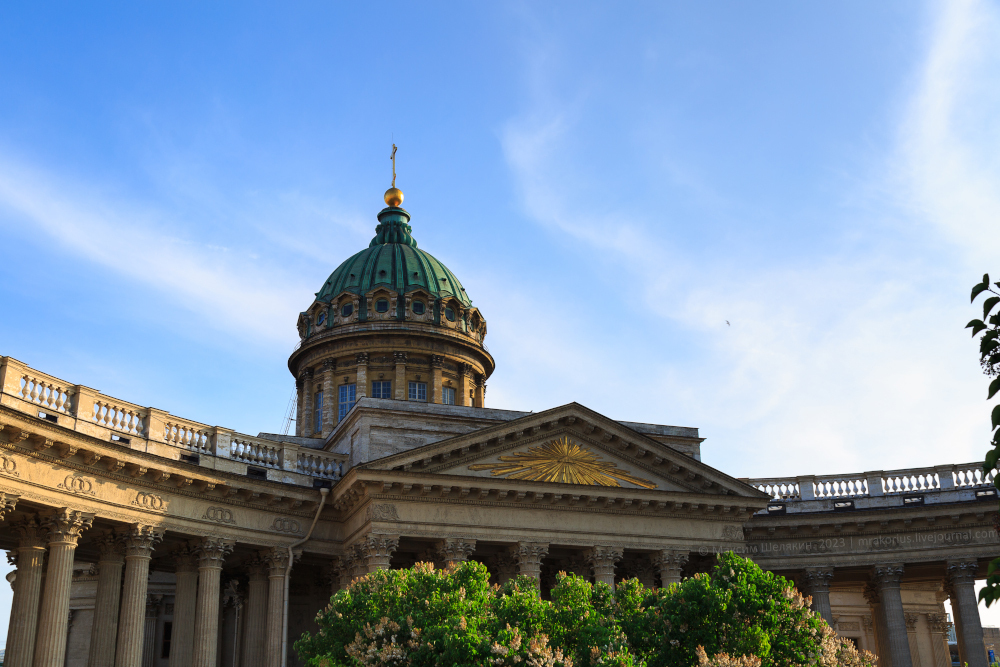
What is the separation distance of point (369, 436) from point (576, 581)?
14804 millimetres

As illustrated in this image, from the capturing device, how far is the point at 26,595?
26.7 meters

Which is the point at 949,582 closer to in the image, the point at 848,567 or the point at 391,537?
the point at 848,567

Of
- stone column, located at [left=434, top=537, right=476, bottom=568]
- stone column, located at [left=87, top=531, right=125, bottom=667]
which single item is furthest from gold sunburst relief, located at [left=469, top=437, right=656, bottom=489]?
stone column, located at [left=87, top=531, right=125, bottom=667]

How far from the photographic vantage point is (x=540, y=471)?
1353 inches

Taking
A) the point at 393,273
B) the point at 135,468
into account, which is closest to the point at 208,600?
the point at 135,468

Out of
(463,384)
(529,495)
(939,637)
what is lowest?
(939,637)

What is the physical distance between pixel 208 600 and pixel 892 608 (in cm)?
2503

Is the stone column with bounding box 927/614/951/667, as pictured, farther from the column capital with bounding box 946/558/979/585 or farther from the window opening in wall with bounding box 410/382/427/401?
the window opening in wall with bounding box 410/382/427/401

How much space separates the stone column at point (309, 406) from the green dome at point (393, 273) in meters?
4.72

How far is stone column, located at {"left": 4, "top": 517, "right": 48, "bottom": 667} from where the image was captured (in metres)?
26.1

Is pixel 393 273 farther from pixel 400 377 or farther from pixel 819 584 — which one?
pixel 819 584

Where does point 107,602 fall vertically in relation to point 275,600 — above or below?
below

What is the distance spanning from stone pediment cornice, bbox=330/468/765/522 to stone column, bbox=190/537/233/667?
444 cm

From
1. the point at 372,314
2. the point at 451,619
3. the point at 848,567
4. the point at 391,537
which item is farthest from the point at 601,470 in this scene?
the point at 372,314
